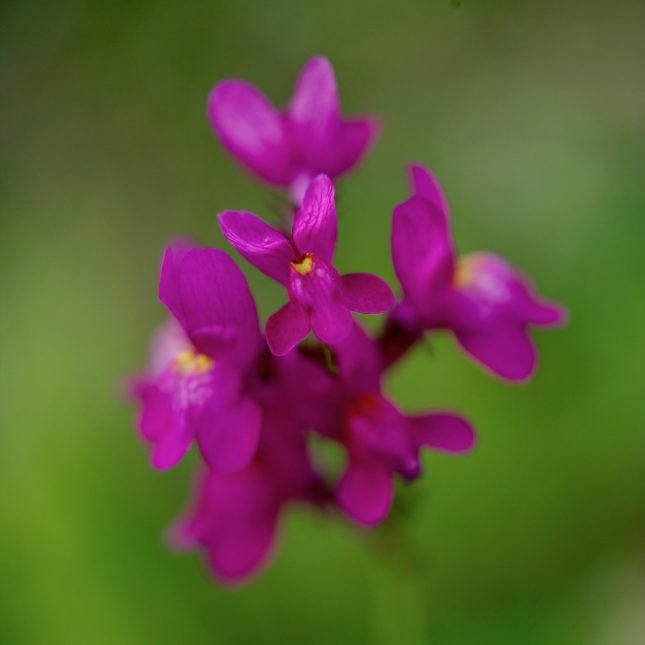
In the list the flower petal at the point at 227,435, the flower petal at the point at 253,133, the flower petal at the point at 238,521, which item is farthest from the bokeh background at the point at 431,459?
the flower petal at the point at 227,435

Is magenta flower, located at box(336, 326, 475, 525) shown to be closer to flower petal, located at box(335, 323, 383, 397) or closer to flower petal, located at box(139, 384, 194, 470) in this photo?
flower petal, located at box(335, 323, 383, 397)

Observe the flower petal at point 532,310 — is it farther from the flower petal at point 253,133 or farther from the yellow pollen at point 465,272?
the flower petal at point 253,133

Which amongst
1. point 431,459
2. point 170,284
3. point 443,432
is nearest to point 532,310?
point 443,432

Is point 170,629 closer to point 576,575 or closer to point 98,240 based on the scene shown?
point 576,575

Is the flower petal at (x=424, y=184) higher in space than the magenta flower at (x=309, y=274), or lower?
higher

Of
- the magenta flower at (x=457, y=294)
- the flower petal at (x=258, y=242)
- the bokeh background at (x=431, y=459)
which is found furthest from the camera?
the bokeh background at (x=431, y=459)

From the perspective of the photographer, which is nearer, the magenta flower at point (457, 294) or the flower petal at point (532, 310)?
the magenta flower at point (457, 294)

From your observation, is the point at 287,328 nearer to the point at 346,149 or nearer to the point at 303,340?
the point at 303,340
